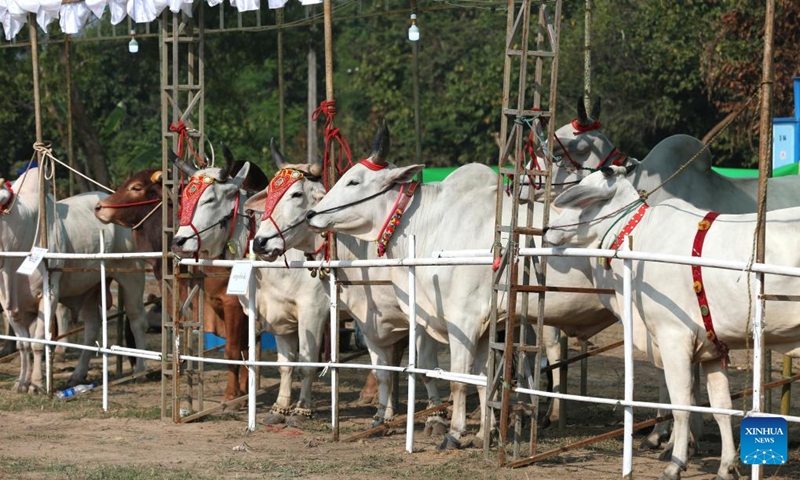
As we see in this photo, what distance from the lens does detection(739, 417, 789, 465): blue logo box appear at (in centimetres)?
624

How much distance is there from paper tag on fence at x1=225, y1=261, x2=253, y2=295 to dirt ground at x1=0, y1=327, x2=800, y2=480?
3.78 ft

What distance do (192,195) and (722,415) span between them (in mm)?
5076

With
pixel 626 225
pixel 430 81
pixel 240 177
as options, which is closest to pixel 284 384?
pixel 240 177

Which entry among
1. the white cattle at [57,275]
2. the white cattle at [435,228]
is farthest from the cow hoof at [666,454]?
the white cattle at [57,275]

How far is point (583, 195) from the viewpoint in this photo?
7.98 meters

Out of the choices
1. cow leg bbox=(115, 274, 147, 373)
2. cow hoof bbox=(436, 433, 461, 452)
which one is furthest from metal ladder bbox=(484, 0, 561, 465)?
cow leg bbox=(115, 274, 147, 373)

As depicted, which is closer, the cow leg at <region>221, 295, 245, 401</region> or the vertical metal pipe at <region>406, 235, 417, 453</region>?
the vertical metal pipe at <region>406, 235, 417, 453</region>

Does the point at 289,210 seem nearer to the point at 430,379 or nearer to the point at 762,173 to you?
the point at 430,379

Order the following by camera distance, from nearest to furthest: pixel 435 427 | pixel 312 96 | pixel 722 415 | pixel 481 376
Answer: pixel 722 415
pixel 481 376
pixel 435 427
pixel 312 96

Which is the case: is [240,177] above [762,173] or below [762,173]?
below

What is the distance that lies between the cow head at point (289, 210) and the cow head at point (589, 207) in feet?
7.73

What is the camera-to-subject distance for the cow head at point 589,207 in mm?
7984

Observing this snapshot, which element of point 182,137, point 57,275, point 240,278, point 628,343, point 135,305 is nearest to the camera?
point 628,343

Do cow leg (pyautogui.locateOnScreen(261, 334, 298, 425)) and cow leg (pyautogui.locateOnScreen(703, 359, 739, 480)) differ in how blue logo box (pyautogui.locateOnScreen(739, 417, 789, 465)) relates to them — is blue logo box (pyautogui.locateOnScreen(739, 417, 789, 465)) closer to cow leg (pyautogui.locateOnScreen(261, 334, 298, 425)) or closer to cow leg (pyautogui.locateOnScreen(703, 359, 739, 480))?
cow leg (pyautogui.locateOnScreen(703, 359, 739, 480))
